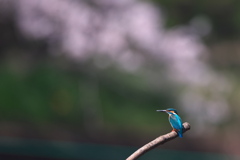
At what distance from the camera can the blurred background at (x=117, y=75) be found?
3.19 metres

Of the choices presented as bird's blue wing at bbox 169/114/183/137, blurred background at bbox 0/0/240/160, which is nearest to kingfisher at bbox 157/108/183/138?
bird's blue wing at bbox 169/114/183/137

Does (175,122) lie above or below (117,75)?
below

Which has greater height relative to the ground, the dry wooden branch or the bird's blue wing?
the bird's blue wing

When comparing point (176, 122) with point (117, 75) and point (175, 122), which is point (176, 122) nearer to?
point (175, 122)

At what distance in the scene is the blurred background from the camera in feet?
10.5

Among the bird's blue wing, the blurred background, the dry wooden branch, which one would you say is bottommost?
the dry wooden branch

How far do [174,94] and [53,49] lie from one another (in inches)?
37.9

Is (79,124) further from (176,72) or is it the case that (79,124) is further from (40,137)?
(176,72)

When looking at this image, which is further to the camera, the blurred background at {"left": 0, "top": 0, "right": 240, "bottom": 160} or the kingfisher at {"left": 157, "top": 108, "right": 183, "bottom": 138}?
the blurred background at {"left": 0, "top": 0, "right": 240, "bottom": 160}

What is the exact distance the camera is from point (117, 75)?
3.22 m

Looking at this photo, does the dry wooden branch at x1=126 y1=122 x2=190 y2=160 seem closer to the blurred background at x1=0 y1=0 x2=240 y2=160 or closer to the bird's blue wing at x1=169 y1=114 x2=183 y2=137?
the bird's blue wing at x1=169 y1=114 x2=183 y2=137

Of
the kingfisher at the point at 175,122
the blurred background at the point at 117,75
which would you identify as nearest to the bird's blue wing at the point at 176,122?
the kingfisher at the point at 175,122

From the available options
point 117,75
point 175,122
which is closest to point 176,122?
point 175,122

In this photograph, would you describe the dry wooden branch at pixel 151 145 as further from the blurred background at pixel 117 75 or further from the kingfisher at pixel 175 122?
the blurred background at pixel 117 75
